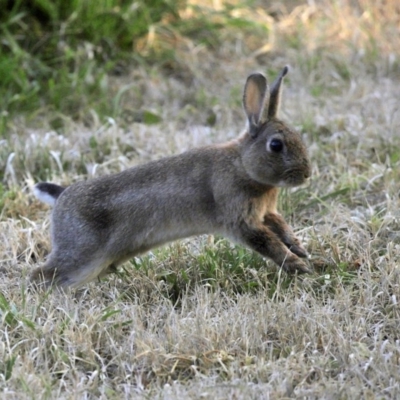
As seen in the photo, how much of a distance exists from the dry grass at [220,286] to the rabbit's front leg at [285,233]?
14cm

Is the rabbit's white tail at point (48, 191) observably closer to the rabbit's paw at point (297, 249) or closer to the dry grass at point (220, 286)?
the dry grass at point (220, 286)

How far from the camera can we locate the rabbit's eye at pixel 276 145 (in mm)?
4781

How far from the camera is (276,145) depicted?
4.78 meters

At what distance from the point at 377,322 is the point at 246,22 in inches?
198

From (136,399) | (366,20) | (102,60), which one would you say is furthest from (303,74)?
(136,399)

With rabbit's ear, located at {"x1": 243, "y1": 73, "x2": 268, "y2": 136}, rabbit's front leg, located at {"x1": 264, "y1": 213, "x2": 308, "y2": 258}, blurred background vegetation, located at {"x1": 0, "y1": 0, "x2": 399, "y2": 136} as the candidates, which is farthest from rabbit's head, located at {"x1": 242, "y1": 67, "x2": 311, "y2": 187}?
blurred background vegetation, located at {"x1": 0, "y1": 0, "x2": 399, "y2": 136}

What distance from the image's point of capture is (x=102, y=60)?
826 centimetres

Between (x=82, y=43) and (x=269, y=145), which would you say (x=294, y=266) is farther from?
(x=82, y=43)

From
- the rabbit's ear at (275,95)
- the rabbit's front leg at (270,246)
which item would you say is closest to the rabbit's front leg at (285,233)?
the rabbit's front leg at (270,246)

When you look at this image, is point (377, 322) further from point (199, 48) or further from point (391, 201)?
point (199, 48)

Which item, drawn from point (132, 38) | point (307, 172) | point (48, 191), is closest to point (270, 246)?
point (307, 172)

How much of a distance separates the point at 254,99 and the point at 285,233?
723mm

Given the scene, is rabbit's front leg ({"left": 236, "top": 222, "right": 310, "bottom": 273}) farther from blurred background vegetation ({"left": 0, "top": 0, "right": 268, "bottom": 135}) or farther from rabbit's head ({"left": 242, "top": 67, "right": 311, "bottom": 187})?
blurred background vegetation ({"left": 0, "top": 0, "right": 268, "bottom": 135})

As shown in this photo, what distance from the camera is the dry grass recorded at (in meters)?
3.84
